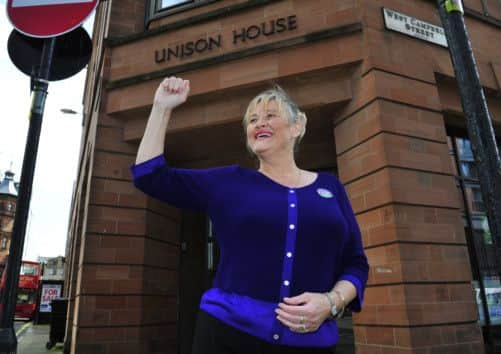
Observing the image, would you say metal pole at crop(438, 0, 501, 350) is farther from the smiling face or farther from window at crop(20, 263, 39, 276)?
window at crop(20, 263, 39, 276)

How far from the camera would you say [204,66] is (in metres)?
6.56

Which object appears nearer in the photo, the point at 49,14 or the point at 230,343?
the point at 230,343

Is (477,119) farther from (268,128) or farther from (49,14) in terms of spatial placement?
(49,14)

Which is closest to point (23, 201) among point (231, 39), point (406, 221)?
point (406, 221)

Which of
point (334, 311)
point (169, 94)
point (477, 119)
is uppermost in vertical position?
point (477, 119)

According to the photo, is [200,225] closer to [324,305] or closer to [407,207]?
[407,207]

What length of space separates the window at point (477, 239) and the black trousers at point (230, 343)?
5463 mm

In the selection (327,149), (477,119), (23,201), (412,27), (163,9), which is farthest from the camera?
(163,9)

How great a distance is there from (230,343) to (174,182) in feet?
2.21

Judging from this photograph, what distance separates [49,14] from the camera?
2.84 metres

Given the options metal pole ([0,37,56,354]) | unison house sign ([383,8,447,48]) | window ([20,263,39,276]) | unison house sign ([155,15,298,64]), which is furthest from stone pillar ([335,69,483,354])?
window ([20,263,39,276])

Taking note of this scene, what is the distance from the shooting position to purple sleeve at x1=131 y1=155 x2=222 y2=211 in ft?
5.23

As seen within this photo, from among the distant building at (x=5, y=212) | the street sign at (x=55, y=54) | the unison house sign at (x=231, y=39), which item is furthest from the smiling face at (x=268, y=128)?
the distant building at (x=5, y=212)

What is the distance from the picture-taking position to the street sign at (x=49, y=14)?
9.18 ft
